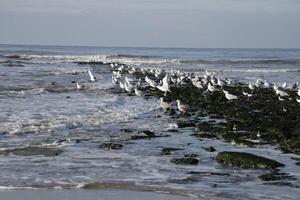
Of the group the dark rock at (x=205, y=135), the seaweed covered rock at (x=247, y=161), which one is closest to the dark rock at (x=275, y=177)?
the seaweed covered rock at (x=247, y=161)

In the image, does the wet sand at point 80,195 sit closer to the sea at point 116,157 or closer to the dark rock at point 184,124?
the sea at point 116,157

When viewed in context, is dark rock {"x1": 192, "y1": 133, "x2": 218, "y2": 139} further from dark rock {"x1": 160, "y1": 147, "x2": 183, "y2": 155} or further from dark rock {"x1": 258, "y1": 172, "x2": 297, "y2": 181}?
dark rock {"x1": 258, "y1": 172, "x2": 297, "y2": 181}

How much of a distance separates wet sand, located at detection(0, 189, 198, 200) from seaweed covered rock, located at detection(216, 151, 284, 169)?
238 centimetres

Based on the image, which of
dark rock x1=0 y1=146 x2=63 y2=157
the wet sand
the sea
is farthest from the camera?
dark rock x1=0 y1=146 x2=63 y2=157

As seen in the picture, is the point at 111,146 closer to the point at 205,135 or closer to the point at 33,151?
the point at 33,151

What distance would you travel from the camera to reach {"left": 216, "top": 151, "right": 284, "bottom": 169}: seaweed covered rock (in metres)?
9.82

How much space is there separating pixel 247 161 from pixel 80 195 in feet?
11.0

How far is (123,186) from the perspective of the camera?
330 inches

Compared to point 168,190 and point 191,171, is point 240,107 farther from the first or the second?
point 168,190

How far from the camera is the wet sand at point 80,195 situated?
763cm

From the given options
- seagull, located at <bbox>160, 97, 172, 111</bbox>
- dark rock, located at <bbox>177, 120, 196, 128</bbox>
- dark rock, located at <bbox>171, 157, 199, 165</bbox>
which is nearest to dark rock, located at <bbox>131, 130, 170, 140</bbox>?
dark rock, located at <bbox>177, 120, 196, 128</bbox>

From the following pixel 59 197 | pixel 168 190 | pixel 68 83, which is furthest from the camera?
pixel 68 83

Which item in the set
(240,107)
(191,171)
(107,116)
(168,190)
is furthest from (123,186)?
(240,107)

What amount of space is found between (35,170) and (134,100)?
13.0 meters
